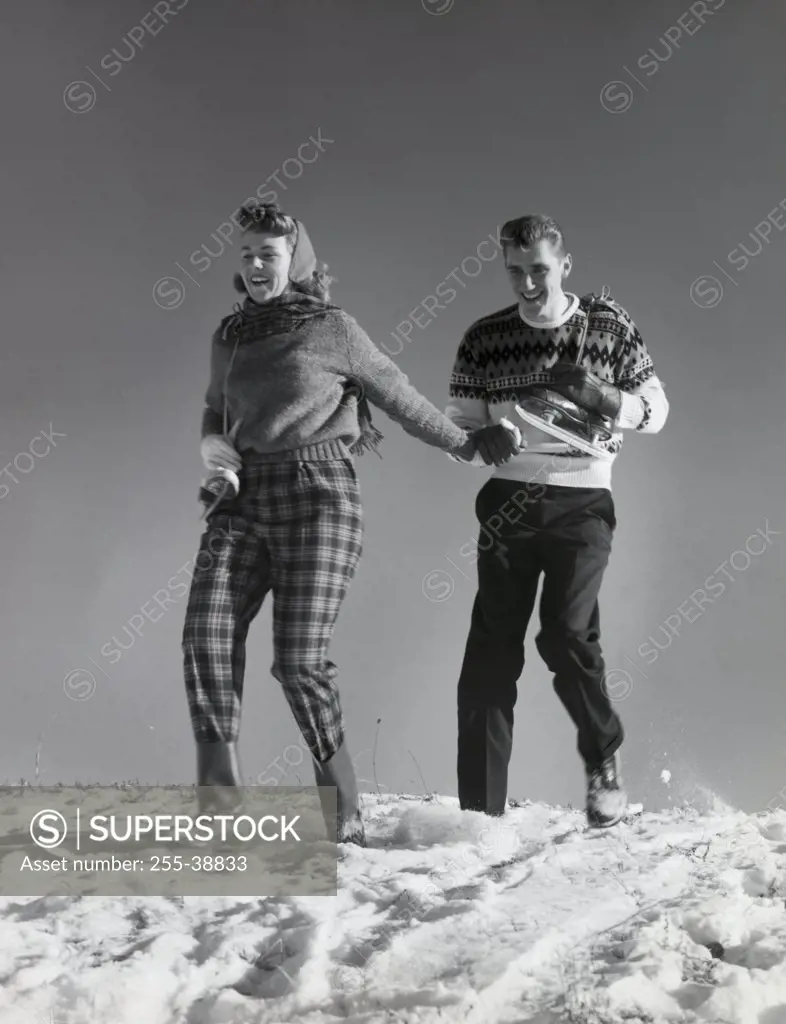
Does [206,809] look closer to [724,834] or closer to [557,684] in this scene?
[557,684]

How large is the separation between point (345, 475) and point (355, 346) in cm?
40

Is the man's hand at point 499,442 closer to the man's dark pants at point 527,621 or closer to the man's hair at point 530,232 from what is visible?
the man's dark pants at point 527,621

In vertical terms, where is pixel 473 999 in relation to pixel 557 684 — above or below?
below

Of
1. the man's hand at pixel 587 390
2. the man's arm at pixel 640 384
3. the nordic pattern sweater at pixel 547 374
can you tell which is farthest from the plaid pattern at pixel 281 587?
the man's arm at pixel 640 384

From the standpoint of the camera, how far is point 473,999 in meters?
1.99

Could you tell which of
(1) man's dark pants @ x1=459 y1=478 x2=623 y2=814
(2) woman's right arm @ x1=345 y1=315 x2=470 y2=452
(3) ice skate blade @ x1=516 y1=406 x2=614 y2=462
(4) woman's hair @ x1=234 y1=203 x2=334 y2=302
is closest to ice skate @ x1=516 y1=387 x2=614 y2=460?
(3) ice skate blade @ x1=516 y1=406 x2=614 y2=462

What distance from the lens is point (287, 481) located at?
9.58 ft

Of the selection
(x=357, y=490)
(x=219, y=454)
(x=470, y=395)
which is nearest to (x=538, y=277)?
(x=470, y=395)

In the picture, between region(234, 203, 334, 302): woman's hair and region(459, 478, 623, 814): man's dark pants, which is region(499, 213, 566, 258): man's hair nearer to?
region(234, 203, 334, 302): woman's hair

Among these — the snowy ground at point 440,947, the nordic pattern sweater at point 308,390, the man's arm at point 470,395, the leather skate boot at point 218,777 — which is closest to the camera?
the snowy ground at point 440,947

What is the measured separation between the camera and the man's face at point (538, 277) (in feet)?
10.3

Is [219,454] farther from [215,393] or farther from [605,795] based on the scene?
[605,795]

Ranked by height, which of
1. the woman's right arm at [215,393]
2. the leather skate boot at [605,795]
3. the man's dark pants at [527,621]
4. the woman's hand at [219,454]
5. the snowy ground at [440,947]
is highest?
the woman's right arm at [215,393]

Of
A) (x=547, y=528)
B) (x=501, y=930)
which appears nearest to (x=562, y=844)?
(x=501, y=930)
